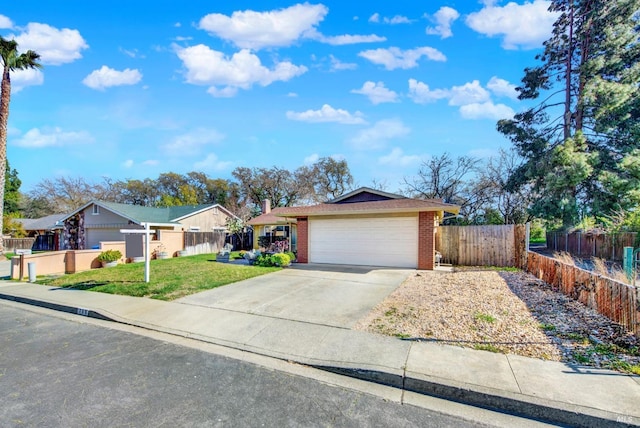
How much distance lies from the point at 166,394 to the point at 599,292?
23.6 ft

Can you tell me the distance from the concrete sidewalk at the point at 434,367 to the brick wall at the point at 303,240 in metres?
7.67

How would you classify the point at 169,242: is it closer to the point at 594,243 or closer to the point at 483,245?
the point at 483,245

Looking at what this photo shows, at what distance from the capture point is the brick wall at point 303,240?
1388 cm

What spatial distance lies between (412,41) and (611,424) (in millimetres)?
11572

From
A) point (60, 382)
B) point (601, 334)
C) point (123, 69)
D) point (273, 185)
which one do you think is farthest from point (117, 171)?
point (601, 334)

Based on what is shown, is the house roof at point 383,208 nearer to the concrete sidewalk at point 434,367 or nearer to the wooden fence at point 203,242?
the concrete sidewalk at point 434,367

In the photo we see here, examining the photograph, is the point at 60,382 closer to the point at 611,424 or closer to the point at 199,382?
the point at 199,382

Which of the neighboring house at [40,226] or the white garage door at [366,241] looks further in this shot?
the neighboring house at [40,226]

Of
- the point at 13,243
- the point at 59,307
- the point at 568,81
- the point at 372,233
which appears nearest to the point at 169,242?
the point at 59,307

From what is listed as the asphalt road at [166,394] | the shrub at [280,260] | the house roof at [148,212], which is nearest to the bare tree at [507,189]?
the shrub at [280,260]

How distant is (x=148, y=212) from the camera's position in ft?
74.2

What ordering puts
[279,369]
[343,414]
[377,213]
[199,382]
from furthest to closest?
[377,213]
[279,369]
[199,382]
[343,414]

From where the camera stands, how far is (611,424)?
279 cm

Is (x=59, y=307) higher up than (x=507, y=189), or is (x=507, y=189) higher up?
(x=507, y=189)
